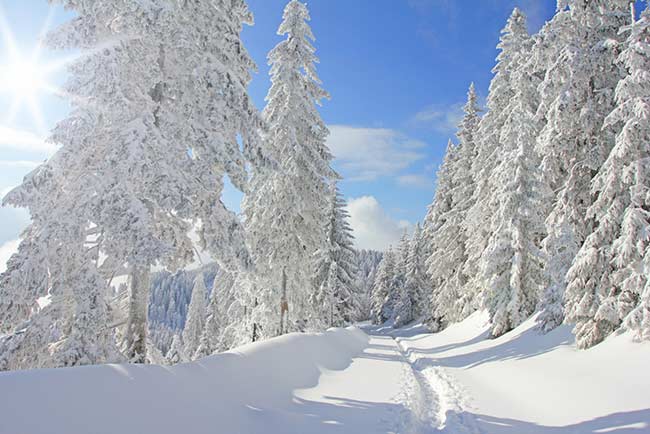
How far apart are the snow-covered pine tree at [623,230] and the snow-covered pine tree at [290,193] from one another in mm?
11084

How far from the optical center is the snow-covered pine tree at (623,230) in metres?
10.5

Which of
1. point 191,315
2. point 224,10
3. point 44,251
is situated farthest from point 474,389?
point 191,315

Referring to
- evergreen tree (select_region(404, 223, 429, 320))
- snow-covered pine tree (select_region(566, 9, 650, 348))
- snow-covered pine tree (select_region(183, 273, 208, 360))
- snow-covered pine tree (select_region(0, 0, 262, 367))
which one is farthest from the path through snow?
snow-covered pine tree (select_region(183, 273, 208, 360))

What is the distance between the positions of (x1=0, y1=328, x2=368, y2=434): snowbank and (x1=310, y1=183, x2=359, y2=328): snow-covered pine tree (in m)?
21.9

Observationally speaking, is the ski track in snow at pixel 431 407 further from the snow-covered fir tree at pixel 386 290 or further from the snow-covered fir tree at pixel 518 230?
the snow-covered fir tree at pixel 386 290

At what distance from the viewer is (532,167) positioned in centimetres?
2123

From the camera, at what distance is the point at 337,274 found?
33.8 metres

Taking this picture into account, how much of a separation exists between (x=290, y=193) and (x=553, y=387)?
12.6 m

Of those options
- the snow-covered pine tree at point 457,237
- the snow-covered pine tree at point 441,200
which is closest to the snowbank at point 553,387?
the snow-covered pine tree at point 457,237

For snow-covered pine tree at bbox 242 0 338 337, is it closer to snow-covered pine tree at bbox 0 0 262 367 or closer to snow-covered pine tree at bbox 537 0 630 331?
snow-covered pine tree at bbox 0 0 262 367

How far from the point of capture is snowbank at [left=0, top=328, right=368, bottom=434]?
14.3 feet

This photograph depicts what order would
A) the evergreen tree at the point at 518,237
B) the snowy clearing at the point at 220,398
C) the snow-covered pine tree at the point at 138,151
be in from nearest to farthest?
the snowy clearing at the point at 220,398 < the snow-covered pine tree at the point at 138,151 < the evergreen tree at the point at 518,237

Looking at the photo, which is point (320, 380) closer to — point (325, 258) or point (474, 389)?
point (474, 389)

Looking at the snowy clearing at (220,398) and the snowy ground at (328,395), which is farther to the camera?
the snowy ground at (328,395)
